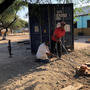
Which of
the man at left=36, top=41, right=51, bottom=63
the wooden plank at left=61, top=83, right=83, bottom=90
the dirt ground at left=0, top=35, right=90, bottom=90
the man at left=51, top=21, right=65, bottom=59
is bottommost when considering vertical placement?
the wooden plank at left=61, top=83, right=83, bottom=90

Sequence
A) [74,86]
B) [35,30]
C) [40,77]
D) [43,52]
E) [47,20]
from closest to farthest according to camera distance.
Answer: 1. [74,86]
2. [40,77]
3. [43,52]
4. [47,20]
5. [35,30]

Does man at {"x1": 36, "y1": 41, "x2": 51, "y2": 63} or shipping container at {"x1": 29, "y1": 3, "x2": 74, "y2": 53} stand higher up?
shipping container at {"x1": 29, "y1": 3, "x2": 74, "y2": 53}

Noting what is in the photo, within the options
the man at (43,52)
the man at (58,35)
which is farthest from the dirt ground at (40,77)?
the man at (58,35)

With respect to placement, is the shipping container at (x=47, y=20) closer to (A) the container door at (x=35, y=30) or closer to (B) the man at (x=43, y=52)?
(A) the container door at (x=35, y=30)

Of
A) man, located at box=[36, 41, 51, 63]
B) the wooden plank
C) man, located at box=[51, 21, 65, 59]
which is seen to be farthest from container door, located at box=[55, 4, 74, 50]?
the wooden plank

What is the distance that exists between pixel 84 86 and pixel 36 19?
5492mm

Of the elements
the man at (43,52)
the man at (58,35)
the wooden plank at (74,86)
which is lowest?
→ the wooden plank at (74,86)

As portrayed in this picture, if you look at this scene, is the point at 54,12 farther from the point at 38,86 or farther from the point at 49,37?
the point at 38,86

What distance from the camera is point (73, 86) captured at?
4531mm

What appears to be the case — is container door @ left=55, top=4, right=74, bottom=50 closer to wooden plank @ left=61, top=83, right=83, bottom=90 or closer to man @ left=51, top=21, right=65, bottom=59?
man @ left=51, top=21, right=65, bottom=59

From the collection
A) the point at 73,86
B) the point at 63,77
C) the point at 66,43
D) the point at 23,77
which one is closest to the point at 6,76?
the point at 23,77

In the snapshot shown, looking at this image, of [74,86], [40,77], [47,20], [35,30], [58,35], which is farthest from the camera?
[35,30]

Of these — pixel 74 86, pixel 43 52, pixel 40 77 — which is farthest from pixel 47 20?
pixel 74 86

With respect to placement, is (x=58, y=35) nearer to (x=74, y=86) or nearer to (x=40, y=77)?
(x=40, y=77)
